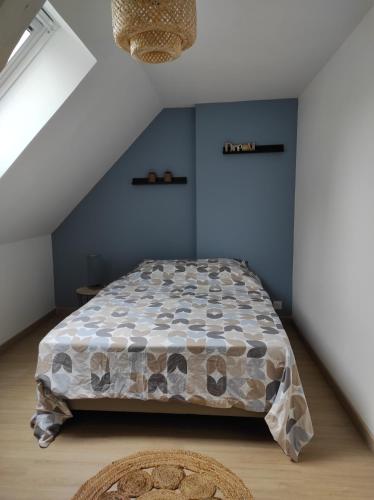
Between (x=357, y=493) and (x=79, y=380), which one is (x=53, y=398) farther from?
(x=357, y=493)

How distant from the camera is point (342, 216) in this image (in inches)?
84.8

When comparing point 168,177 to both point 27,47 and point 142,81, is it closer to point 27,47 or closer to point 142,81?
point 142,81

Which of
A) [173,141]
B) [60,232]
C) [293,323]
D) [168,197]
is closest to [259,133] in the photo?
[173,141]

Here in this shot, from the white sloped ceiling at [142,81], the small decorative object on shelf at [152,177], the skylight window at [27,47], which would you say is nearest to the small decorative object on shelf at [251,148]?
the white sloped ceiling at [142,81]

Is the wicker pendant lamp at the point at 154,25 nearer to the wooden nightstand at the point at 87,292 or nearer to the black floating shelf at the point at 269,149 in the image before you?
the black floating shelf at the point at 269,149

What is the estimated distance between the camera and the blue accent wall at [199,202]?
3361mm

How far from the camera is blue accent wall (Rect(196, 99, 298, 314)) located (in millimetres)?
3332

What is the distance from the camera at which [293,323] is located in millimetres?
3461

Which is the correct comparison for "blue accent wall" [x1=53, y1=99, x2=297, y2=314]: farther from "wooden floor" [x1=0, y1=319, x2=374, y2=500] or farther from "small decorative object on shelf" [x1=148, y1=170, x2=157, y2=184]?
"wooden floor" [x1=0, y1=319, x2=374, y2=500]

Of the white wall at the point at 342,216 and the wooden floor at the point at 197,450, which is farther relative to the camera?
the white wall at the point at 342,216

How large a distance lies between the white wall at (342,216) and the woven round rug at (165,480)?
85 cm

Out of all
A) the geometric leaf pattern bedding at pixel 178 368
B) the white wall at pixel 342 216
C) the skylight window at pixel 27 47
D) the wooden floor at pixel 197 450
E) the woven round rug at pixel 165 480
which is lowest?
the wooden floor at pixel 197 450

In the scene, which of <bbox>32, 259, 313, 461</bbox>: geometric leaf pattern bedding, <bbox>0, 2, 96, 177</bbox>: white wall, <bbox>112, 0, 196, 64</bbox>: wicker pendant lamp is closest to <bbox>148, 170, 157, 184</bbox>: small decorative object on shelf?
<bbox>0, 2, 96, 177</bbox>: white wall

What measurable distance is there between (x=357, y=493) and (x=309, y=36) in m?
2.51
